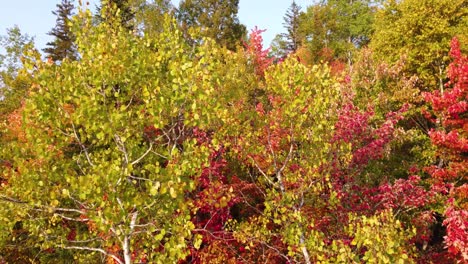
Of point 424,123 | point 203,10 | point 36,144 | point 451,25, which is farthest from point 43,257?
point 203,10

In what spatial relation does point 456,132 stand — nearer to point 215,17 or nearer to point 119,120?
point 119,120

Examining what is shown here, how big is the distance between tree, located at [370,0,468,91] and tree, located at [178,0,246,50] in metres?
22.7

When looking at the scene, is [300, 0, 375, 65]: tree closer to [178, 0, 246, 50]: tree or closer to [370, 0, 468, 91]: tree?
[178, 0, 246, 50]: tree

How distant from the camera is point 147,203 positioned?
20.2ft

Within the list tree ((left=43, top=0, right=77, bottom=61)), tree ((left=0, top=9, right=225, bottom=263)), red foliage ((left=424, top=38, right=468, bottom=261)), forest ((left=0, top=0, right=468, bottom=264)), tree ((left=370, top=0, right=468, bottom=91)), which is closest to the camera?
tree ((left=0, top=9, right=225, bottom=263))

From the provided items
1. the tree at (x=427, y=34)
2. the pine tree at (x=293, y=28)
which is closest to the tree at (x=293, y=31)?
the pine tree at (x=293, y=28)

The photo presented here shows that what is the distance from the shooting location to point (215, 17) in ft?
129

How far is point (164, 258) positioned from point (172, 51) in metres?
3.84

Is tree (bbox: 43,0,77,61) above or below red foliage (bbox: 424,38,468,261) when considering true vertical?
above

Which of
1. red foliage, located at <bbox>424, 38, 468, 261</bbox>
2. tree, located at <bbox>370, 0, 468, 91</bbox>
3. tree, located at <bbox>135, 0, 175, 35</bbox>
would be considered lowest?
red foliage, located at <bbox>424, 38, 468, 261</bbox>

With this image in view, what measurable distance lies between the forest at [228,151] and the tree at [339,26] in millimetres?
20700

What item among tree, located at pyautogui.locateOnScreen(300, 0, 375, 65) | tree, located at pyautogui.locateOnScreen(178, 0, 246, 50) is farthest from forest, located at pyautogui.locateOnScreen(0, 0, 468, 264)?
tree, located at pyautogui.locateOnScreen(300, 0, 375, 65)

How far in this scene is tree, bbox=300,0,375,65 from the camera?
45.9 m

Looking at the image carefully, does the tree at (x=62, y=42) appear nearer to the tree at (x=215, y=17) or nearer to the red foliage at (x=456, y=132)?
the tree at (x=215, y=17)
